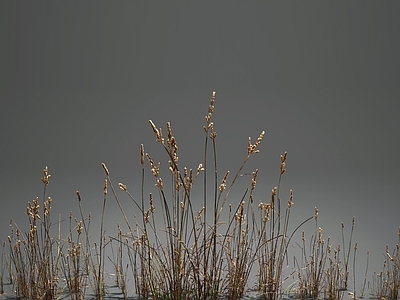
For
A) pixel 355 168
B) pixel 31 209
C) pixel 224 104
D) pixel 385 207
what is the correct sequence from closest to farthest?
1. pixel 31 209
2. pixel 385 207
3. pixel 355 168
4. pixel 224 104

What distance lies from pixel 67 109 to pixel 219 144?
6.20 ft

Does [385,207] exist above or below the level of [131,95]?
below

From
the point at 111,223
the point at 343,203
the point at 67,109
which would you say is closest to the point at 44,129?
the point at 67,109

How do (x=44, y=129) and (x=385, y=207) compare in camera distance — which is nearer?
(x=385, y=207)

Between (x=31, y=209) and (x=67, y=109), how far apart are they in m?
5.16

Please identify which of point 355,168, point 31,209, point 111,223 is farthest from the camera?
point 355,168

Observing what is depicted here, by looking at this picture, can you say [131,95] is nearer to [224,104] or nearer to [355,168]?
[224,104]

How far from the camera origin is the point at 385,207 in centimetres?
565

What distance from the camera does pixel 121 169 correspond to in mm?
7086

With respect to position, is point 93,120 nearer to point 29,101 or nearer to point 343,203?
point 29,101

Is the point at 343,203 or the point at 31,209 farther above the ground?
the point at 343,203

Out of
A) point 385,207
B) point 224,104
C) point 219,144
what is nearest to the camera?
point 385,207

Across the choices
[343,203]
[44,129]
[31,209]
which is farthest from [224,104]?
[31,209]

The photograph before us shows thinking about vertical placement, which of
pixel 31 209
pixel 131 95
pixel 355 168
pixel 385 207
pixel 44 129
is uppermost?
pixel 131 95
